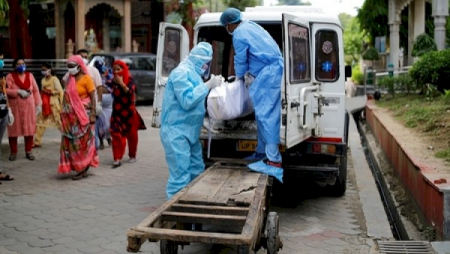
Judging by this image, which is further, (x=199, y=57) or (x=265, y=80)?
(x=199, y=57)

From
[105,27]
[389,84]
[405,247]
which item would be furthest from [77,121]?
[105,27]

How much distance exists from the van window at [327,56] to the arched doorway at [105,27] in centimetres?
2196

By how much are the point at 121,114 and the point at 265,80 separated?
13.4 ft

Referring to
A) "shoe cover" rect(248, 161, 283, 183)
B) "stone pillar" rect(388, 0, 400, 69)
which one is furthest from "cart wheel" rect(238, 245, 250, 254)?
"stone pillar" rect(388, 0, 400, 69)

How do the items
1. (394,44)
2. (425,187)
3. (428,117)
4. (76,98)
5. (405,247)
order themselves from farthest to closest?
(394,44), (428,117), (76,98), (425,187), (405,247)

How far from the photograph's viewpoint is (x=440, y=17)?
17.4 meters

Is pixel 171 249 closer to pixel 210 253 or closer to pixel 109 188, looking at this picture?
pixel 210 253

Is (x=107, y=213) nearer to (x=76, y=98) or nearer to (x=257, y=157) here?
(x=257, y=157)

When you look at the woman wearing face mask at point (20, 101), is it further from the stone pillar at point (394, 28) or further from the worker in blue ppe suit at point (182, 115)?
the stone pillar at point (394, 28)

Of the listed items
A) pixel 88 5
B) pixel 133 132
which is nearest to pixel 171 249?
pixel 133 132

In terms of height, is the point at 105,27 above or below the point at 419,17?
above

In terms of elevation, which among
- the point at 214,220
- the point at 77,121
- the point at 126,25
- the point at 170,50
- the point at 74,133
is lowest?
the point at 214,220

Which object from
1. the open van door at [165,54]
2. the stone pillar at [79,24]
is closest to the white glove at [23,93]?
the open van door at [165,54]

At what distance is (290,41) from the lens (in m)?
6.67
